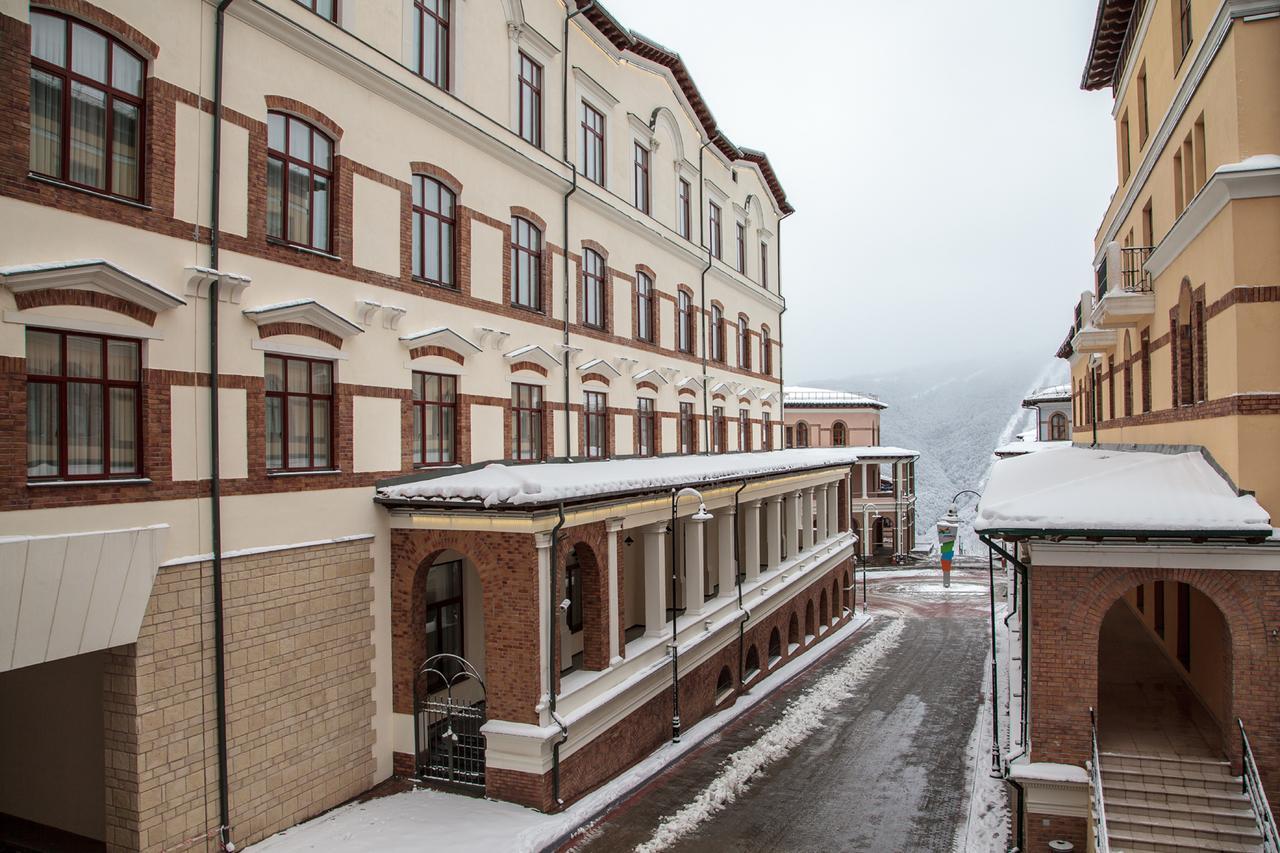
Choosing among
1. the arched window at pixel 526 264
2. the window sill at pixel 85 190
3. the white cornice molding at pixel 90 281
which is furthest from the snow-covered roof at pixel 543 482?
the window sill at pixel 85 190

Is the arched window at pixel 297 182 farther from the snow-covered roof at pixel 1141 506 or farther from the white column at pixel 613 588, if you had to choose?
the snow-covered roof at pixel 1141 506

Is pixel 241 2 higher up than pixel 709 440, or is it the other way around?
pixel 241 2

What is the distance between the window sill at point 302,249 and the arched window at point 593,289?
804 centimetres

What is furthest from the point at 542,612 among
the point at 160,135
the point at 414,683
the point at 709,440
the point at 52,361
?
the point at 709,440

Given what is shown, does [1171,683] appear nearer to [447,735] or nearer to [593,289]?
[447,735]

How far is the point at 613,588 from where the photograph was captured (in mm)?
14781

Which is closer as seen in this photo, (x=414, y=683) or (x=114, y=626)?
(x=114, y=626)

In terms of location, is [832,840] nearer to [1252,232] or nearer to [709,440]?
[1252,232]

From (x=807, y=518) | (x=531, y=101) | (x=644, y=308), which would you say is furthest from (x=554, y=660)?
(x=807, y=518)

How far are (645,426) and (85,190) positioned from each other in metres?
15.9

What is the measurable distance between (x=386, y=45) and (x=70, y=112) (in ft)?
18.3

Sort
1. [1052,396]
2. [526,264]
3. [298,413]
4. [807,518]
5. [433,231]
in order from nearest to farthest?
1. [298,413]
2. [433,231]
3. [526,264]
4. [807,518]
5. [1052,396]

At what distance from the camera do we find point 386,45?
43.4ft

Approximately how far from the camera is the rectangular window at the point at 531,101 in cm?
1733
